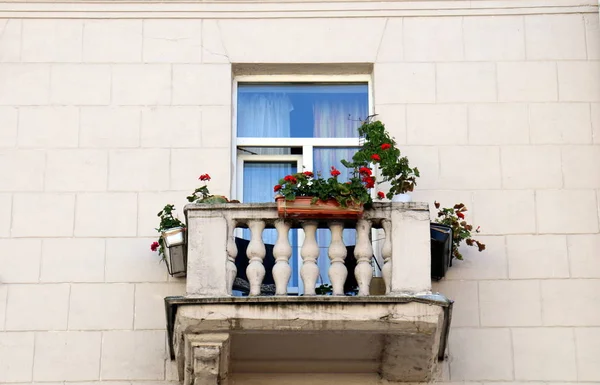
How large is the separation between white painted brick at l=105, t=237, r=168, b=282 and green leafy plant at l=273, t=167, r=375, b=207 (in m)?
1.45

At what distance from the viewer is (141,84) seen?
1180 cm

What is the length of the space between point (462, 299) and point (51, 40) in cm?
413

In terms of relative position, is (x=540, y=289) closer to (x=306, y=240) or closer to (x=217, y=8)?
(x=306, y=240)

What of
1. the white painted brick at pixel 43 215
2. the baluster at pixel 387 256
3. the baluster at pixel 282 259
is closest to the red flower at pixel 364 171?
the baluster at pixel 387 256

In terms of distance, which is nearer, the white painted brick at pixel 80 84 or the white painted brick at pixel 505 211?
the white painted brick at pixel 505 211

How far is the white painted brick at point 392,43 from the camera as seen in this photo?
39.2 feet

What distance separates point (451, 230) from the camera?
10594mm

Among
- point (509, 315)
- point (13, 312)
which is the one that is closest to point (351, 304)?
point (509, 315)

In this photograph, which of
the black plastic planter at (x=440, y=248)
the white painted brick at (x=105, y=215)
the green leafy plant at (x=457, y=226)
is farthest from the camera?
the white painted brick at (x=105, y=215)

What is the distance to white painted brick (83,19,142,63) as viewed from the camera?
11.9m

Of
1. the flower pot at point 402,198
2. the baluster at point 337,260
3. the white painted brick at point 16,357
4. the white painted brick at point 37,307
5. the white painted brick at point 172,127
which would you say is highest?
the white painted brick at point 172,127

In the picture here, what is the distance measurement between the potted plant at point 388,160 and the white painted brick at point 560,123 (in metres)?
1.34

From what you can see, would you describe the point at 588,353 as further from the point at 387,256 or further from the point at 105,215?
the point at 105,215

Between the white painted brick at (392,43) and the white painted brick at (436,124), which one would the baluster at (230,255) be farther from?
the white painted brick at (392,43)
